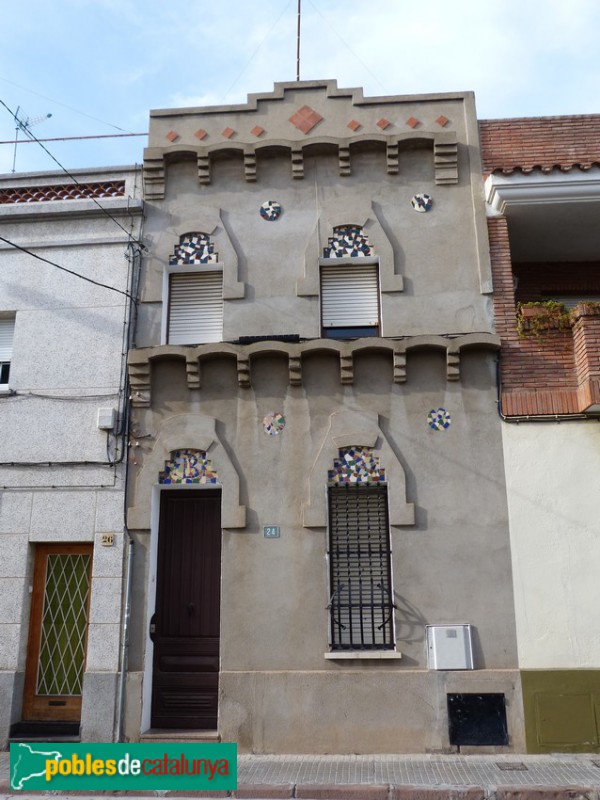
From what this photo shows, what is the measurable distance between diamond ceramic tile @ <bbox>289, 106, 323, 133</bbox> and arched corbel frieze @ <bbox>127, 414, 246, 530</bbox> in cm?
451

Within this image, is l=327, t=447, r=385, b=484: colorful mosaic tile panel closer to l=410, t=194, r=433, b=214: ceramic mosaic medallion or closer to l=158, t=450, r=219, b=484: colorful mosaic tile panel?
l=158, t=450, r=219, b=484: colorful mosaic tile panel

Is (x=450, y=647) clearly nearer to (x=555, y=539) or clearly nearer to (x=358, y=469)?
(x=555, y=539)

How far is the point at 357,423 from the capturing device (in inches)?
346

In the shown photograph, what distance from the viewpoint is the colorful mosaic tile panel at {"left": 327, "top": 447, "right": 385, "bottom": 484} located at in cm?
→ 867

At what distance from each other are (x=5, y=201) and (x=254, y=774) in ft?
27.9

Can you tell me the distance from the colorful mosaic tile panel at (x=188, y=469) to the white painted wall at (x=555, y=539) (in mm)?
3770

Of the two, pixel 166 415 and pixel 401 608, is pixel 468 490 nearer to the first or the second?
pixel 401 608

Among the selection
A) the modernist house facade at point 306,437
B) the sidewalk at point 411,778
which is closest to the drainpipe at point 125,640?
the modernist house facade at point 306,437

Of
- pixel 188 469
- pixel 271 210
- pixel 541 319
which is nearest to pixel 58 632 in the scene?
pixel 188 469

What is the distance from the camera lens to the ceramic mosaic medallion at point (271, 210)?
972 cm

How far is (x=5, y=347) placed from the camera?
984 cm

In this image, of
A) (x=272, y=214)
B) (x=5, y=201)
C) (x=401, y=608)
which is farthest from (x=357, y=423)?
(x=5, y=201)

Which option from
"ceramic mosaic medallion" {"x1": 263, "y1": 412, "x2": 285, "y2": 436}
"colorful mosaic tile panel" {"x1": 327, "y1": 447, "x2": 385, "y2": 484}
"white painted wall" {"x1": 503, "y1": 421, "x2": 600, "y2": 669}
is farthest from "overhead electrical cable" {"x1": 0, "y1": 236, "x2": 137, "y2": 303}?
"white painted wall" {"x1": 503, "y1": 421, "x2": 600, "y2": 669}

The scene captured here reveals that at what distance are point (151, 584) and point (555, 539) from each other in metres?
4.99
